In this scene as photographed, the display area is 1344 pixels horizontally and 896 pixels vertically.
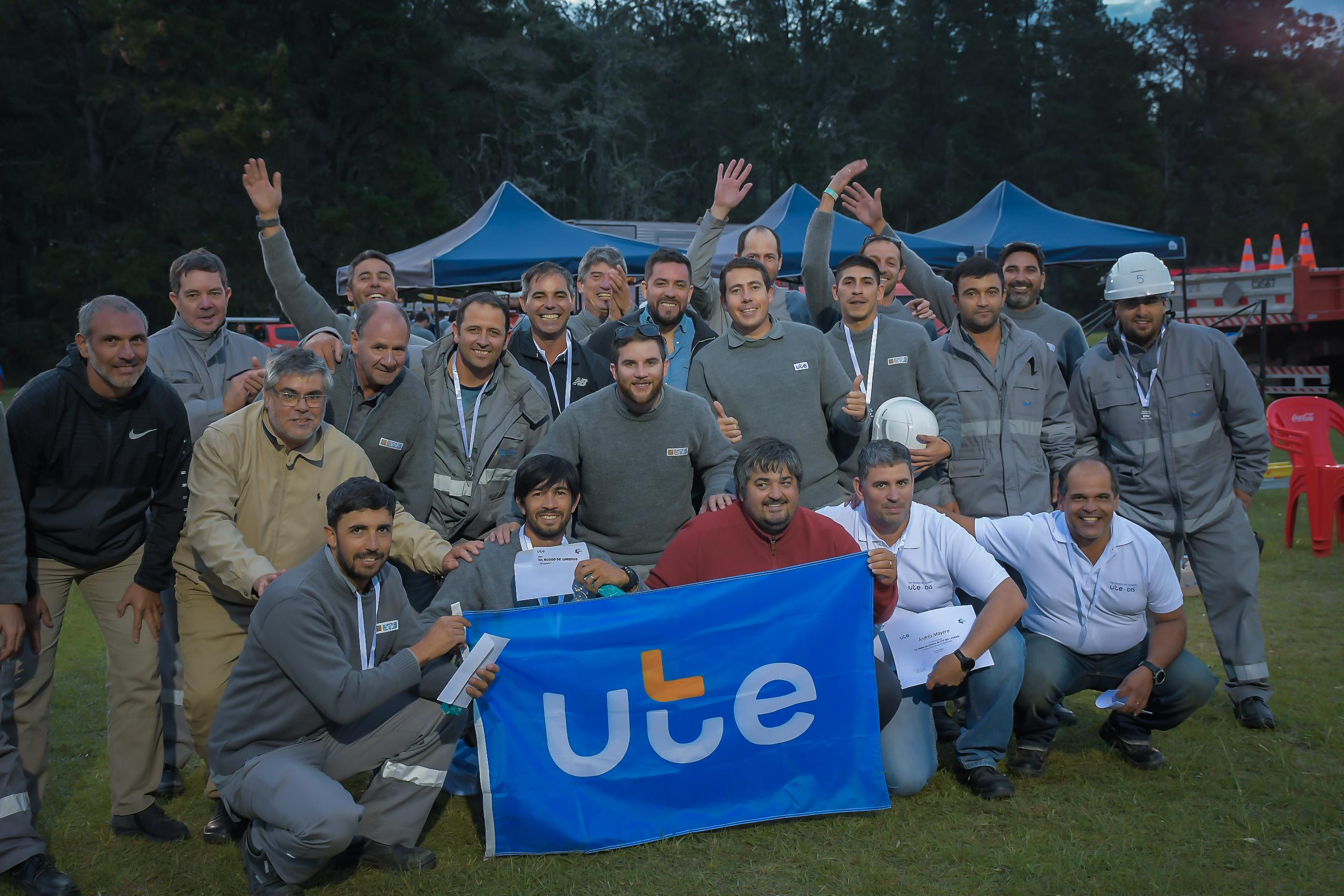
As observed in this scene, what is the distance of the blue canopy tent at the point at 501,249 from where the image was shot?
14.6m

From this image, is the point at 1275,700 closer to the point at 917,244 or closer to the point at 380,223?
the point at 917,244

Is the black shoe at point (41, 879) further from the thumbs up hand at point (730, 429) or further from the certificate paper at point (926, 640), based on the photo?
the certificate paper at point (926, 640)

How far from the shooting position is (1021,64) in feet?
201

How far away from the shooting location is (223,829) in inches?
191

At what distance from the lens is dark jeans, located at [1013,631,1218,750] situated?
532 cm

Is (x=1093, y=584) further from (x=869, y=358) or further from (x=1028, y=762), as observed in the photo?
(x=869, y=358)

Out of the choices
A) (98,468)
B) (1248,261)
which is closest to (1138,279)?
(98,468)

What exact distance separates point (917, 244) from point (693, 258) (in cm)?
1182

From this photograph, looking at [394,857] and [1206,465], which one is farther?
[1206,465]

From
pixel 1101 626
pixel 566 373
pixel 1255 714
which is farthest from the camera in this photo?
pixel 566 373

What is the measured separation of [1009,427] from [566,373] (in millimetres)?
2629

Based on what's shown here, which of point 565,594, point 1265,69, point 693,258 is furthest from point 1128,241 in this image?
point 1265,69

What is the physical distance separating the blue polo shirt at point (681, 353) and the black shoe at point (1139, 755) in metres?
3.08

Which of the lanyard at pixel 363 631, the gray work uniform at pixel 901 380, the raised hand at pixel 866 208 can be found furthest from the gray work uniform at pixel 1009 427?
the lanyard at pixel 363 631
